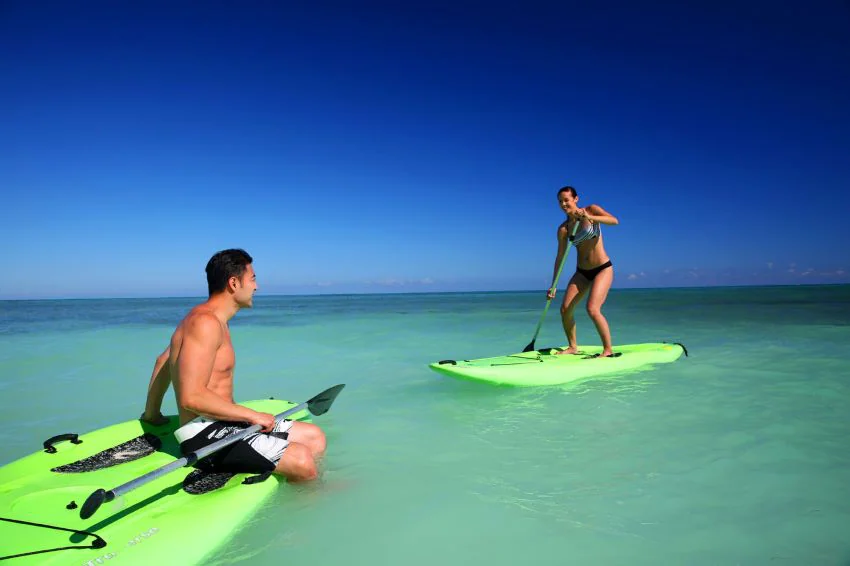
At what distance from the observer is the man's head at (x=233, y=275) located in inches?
133

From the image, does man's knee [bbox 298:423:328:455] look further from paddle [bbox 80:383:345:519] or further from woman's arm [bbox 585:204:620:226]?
woman's arm [bbox 585:204:620:226]

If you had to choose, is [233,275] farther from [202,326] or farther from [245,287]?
[202,326]

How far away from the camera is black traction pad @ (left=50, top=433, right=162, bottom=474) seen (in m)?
3.38

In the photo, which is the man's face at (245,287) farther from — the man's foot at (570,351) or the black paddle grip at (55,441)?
the man's foot at (570,351)

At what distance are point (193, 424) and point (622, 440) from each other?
3649 mm

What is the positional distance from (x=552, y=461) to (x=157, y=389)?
10.7ft

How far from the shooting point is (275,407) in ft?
16.1

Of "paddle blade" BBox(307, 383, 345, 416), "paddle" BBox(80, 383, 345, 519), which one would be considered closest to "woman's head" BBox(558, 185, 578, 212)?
"paddle blade" BBox(307, 383, 345, 416)

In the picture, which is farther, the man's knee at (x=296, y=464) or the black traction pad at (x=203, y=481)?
the man's knee at (x=296, y=464)

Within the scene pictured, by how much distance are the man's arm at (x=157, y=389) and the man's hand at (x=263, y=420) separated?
0.97 m

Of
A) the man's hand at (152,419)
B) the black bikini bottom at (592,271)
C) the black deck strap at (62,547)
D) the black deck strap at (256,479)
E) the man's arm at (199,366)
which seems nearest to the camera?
the black deck strap at (62,547)

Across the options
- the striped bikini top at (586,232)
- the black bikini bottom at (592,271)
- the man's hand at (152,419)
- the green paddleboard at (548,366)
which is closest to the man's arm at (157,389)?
the man's hand at (152,419)

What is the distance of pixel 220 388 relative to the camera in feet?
11.3

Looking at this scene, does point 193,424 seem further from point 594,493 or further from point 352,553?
point 594,493
